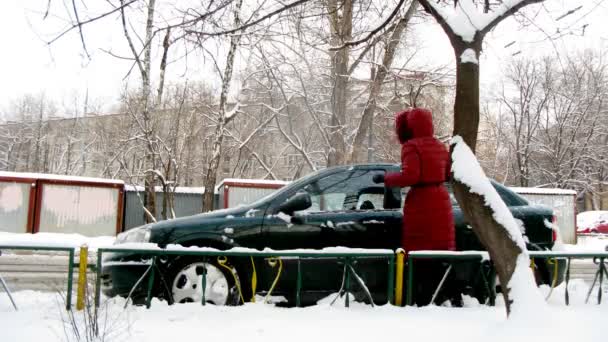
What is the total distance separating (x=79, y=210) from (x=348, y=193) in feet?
40.4

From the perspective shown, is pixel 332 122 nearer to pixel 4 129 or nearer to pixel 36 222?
pixel 36 222

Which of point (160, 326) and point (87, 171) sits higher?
point (87, 171)

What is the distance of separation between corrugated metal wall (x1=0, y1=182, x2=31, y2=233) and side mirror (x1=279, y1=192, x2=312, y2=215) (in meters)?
12.7

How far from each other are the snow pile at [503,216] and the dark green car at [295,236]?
3.81ft

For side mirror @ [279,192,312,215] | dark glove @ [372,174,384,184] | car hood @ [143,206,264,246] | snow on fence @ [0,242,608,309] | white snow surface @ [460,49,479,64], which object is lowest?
snow on fence @ [0,242,608,309]

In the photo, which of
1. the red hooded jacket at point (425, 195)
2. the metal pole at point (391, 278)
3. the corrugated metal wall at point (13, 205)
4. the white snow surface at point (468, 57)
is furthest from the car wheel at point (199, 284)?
the corrugated metal wall at point (13, 205)

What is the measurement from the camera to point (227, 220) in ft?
16.0

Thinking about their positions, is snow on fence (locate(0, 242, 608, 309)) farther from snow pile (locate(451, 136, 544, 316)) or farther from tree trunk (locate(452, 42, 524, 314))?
snow pile (locate(451, 136, 544, 316))

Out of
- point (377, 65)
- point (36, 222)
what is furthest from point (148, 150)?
point (377, 65)

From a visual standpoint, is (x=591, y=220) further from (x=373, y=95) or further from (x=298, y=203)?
(x=298, y=203)

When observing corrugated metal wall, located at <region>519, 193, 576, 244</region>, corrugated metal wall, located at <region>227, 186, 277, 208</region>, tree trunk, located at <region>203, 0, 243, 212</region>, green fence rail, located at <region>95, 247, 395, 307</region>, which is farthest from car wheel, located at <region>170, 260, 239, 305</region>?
corrugated metal wall, located at <region>519, 193, 576, 244</region>

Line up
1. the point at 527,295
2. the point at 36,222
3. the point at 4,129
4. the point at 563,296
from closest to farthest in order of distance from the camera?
the point at 527,295 < the point at 563,296 < the point at 36,222 < the point at 4,129

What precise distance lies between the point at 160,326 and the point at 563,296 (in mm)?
4154

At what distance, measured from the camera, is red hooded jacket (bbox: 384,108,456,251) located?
4.73 meters
